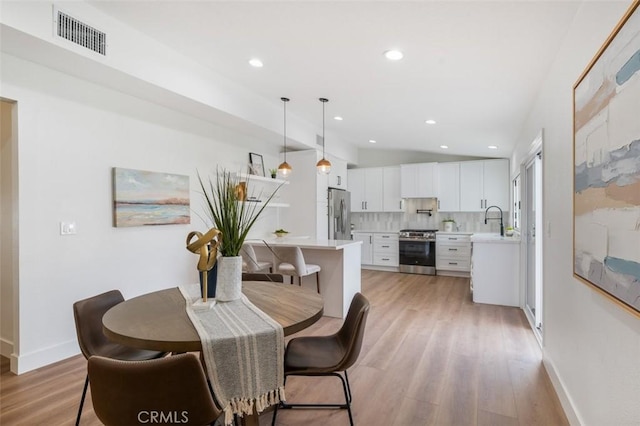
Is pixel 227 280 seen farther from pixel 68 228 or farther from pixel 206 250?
pixel 68 228

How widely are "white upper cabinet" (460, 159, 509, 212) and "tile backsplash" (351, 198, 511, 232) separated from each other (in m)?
0.29

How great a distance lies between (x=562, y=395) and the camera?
2.12 metres

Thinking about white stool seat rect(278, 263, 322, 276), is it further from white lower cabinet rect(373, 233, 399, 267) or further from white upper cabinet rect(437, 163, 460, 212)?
white upper cabinet rect(437, 163, 460, 212)

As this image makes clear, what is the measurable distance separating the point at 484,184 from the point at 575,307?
16.6 ft

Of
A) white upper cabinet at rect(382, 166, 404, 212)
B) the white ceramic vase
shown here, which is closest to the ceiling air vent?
the white ceramic vase

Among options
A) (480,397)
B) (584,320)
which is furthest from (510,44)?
(480,397)

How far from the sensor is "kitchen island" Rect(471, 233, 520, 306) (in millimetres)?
4391

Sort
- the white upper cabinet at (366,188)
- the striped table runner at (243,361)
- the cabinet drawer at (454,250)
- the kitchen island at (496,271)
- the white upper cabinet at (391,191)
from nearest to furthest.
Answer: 1. the striped table runner at (243,361)
2. the kitchen island at (496,271)
3. the cabinet drawer at (454,250)
4. the white upper cabinet at (391,191)
5. the white upper cabinet at (366,188)

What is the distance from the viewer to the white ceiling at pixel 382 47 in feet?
7.05

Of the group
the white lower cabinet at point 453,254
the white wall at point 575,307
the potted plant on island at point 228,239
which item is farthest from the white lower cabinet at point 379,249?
the potted plant on island at point 228,239

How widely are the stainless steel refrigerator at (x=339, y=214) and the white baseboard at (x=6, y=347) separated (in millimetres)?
4469

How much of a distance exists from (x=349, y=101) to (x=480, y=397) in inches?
130

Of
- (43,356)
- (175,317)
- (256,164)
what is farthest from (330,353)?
(256,164)

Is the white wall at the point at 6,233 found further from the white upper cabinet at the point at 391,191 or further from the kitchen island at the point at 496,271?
the white upper cabinet at the point at 391,191
